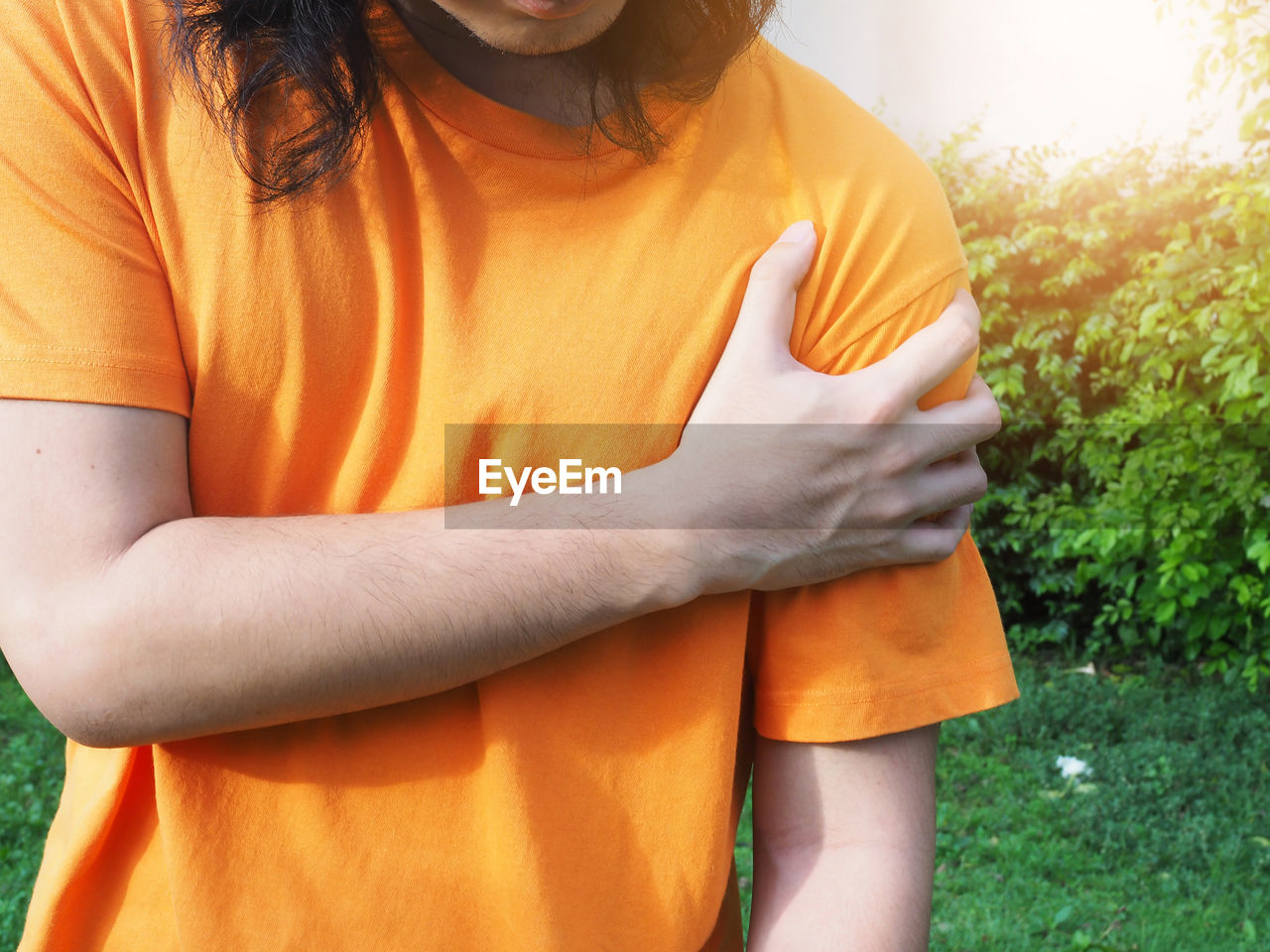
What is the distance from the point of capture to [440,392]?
4.00ft

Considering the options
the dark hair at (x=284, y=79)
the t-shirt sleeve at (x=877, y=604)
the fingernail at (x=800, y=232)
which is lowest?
the t-shirt sleeve at (x=877, y=604)

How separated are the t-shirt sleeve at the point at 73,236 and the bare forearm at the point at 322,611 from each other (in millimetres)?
166

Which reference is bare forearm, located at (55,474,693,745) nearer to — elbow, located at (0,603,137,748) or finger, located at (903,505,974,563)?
elbow, located at (0,603,137,748)

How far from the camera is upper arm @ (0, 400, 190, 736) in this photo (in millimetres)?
1043

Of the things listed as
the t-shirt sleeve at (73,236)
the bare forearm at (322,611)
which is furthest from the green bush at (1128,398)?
the t-shirt sleeve at (73,236)

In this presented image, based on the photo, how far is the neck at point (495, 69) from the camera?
131 centimetres

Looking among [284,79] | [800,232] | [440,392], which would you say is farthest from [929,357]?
[284,79]

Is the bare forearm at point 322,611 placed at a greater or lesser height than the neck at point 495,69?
lesser

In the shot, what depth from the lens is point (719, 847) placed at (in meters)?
1.35

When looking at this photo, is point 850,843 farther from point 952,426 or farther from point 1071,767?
point 1071,767

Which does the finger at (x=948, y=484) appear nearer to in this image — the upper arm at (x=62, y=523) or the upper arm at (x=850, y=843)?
the upper arm at (x=850, y=843)

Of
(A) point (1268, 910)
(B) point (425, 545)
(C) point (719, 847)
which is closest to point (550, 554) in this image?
(B) point (425, 545)

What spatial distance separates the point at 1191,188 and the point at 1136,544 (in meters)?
1.78

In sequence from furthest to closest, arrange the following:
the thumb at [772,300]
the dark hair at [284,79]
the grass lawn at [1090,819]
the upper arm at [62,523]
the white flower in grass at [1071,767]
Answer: the white flower in grass at [1071,767] < the grass lawn at [1090,819] < the thumb at [772,300] < the dark hair at [284,79] < the upper arm at [62,523]
